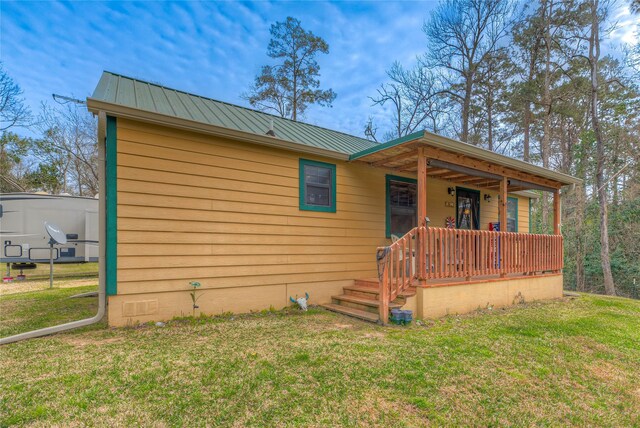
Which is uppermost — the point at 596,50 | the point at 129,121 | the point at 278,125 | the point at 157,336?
the point at 596,50

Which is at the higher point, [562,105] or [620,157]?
[562,105]

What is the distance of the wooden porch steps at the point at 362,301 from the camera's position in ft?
16.6

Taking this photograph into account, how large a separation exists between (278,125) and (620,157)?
593 inches

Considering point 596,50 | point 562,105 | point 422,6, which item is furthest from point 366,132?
point 596,50

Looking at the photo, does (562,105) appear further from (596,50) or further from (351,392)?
(351,392)

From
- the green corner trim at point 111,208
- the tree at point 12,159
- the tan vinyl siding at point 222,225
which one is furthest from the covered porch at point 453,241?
the tree at point 12,159

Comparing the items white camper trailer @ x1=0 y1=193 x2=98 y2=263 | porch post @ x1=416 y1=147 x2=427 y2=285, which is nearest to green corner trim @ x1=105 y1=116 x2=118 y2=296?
porch post @ x1=416 y1=147 x2=427 y2=285

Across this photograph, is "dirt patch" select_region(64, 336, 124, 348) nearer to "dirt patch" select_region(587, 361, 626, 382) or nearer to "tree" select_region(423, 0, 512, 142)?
"dirt patch" select_region(587, 361, 626, 382)

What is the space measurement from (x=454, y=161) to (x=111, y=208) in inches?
211

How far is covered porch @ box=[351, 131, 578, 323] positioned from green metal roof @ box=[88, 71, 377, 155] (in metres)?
1.17

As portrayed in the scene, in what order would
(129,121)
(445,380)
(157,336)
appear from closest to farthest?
(445,380)
(157,336)
(129,121)

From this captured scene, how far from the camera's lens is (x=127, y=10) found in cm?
845

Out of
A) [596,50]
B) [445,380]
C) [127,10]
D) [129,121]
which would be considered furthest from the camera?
[596,50]

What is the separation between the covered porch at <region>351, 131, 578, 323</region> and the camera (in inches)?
194
